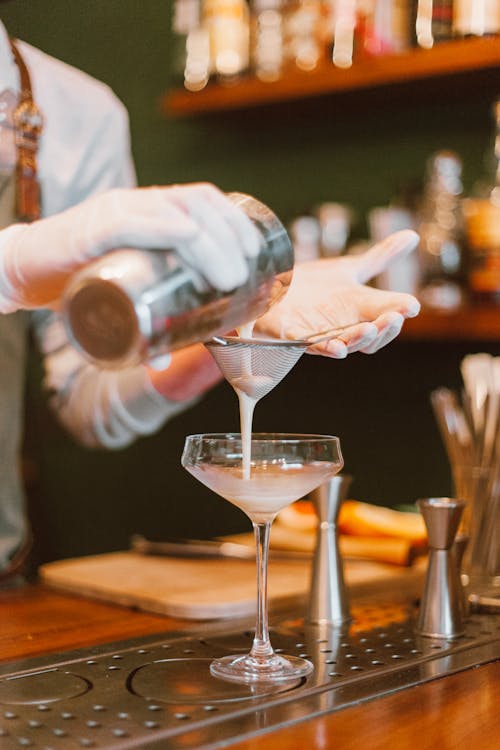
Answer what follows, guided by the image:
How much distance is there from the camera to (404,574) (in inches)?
65.1

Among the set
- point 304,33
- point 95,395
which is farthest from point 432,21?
point 95,395

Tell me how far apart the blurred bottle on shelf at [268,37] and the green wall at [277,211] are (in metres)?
0.13

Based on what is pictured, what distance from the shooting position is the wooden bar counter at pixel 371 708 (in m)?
0.88

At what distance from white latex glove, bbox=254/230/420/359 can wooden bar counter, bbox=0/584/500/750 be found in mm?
363

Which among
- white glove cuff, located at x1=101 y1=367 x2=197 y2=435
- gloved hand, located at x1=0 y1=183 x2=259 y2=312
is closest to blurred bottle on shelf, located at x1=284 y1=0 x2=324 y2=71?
white glove cuff, located at x1=101 y1=367 x2=197 y2=435

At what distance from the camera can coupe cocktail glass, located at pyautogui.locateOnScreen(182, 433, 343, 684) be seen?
1.04 m

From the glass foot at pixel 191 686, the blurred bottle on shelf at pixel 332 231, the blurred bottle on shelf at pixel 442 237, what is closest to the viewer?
the glass foot at pixel 191 686

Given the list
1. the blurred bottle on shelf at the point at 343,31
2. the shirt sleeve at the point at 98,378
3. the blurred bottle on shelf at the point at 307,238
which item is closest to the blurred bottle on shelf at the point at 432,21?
the blurred bottle on shelf at the point at 343,31

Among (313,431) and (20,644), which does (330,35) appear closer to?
(313,431)

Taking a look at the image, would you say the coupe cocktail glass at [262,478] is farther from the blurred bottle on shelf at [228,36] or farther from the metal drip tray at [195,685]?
the blurred bottle on shelf at [228,36]

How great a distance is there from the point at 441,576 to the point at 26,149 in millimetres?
864

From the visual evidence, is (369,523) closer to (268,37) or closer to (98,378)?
(98,378)

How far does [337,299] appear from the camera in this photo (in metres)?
1.25

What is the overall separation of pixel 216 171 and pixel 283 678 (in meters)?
1.88
